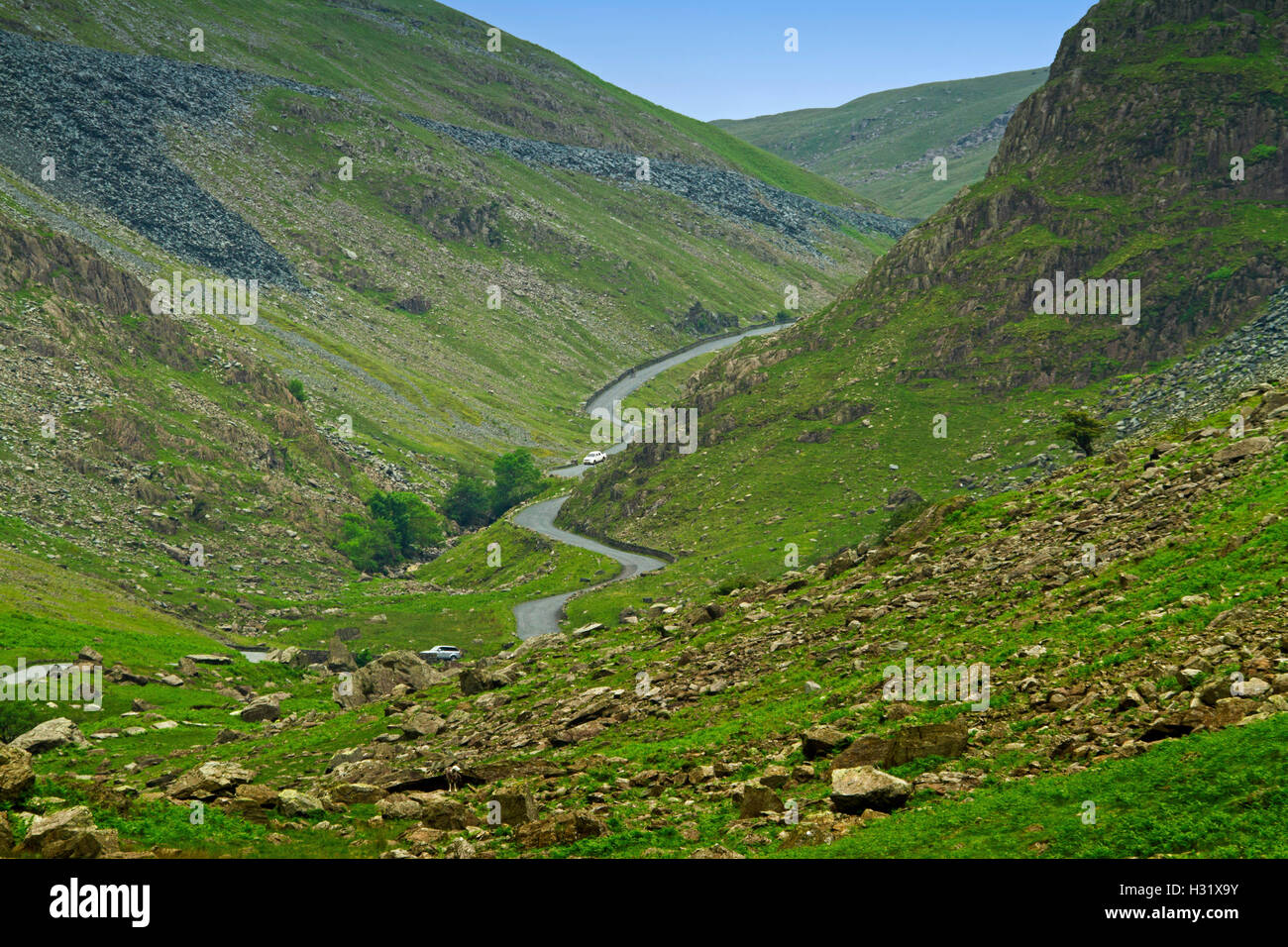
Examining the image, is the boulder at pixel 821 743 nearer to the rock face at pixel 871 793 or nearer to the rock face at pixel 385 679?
the rock face at pixel 871 793

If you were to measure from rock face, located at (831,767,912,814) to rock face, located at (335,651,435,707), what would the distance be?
46231 mm

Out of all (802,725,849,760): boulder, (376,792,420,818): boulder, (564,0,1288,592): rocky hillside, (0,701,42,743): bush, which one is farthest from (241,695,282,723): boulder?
(564,0,1288,592): rocky hillside

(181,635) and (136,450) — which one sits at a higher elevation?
(136,450)

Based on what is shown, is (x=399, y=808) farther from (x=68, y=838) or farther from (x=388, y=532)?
(x=388, y=532)

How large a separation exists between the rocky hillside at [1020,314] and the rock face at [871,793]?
289 ft

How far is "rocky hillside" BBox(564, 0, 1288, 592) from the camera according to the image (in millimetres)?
129000

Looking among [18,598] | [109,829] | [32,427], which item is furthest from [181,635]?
[109,829]

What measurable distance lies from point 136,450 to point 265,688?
8888 centimetres

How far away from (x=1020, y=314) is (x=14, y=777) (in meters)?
136

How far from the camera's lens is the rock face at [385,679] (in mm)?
72438

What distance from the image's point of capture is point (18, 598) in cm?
9506

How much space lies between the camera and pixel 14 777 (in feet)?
104
